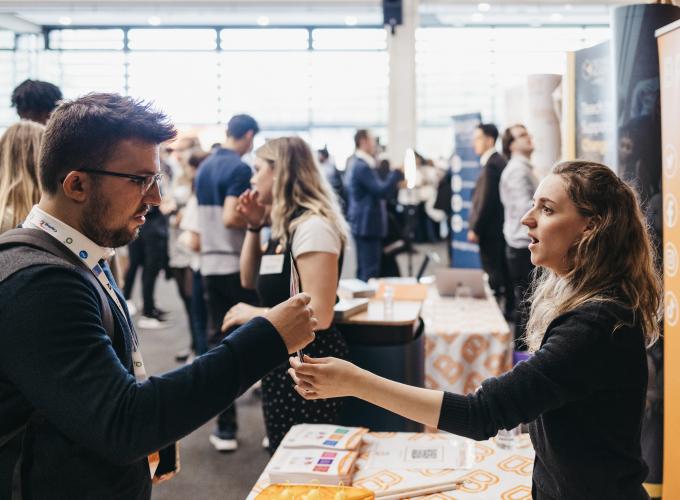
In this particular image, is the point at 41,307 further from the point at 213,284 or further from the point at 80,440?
the point at 213,284

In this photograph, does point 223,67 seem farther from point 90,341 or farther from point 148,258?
point 90,341

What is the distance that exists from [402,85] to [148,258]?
485 centimetres

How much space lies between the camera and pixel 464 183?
719cm

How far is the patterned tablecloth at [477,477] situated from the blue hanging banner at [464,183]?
5.20m

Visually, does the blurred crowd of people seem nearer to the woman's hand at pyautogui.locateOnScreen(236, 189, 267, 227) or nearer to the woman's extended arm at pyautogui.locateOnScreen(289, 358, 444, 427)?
the woman's hand at pyautogui.locateOnScreen(236, 189, 267, 227)

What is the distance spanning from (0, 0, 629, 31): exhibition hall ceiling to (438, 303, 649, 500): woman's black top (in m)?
8.24

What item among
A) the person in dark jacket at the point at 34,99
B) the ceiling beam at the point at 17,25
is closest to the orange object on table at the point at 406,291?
the person in dark jacket at the point at 34,99

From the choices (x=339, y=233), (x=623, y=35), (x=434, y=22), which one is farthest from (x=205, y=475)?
(x=434, y=22)

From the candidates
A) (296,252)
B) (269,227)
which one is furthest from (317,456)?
(269,227)

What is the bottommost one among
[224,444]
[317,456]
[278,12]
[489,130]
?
[224,444]

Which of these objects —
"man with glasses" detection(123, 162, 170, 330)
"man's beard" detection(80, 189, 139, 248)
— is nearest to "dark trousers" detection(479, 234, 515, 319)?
"man with glasses" detection(123, 162, 170, 330)

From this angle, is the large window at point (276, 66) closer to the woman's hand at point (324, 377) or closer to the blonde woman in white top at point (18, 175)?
the blonde woman in white top at point (18, 175)

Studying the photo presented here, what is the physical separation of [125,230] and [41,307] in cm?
24

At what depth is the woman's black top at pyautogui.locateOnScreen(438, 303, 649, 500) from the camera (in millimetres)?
1283
